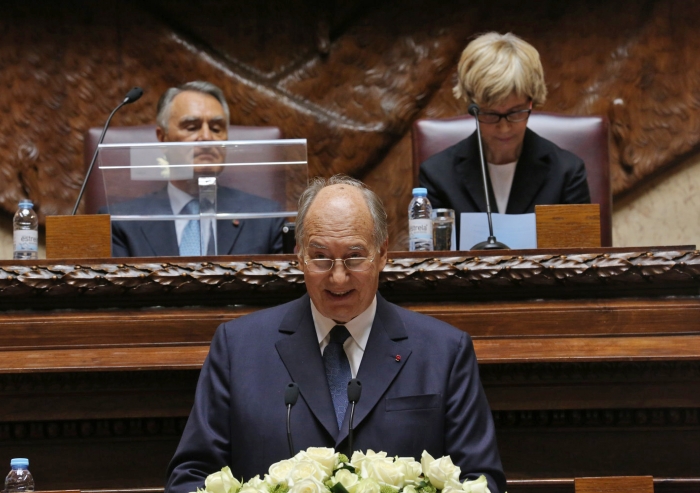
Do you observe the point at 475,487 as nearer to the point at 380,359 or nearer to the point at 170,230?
the point at 380,359

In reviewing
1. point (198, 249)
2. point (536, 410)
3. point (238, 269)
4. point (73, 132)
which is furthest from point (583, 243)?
point (73, 132)

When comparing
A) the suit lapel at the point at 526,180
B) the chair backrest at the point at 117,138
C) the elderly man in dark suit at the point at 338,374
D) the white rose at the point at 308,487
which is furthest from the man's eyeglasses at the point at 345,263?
the chair backrest at the point at 117,138

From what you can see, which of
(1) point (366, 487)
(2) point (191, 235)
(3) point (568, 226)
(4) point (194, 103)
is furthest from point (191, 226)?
(1) point (366, 487)

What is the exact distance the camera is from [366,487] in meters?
1.25

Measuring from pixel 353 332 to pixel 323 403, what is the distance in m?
0.17

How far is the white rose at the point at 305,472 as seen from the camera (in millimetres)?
1267

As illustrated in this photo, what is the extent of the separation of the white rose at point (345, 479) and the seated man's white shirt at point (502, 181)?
1.90 m

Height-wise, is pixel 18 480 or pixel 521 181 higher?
pixel 521 181

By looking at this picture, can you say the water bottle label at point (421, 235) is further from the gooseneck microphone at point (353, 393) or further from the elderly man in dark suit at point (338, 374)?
the gooseneck microphone at point (353, 393)

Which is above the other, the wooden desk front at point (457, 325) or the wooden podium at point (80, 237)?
the wooden podium at point (80, 237)

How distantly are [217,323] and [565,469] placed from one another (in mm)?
825

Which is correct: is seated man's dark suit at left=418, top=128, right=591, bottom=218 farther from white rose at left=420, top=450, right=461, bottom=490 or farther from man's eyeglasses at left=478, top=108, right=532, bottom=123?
white rose at left=420, top=450, right=461, bottom=490

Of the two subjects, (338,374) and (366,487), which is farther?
(338,374)

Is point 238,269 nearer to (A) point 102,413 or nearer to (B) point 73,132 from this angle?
(A) point 102,413
